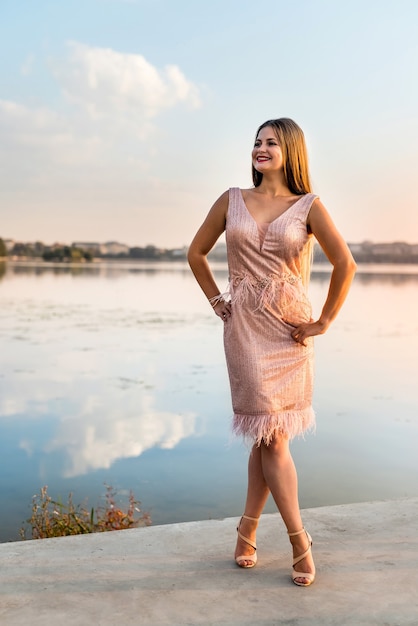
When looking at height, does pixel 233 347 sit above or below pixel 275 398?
above

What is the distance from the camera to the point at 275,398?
2795 millimetres

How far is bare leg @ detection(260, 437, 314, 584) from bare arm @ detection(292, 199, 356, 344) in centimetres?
40

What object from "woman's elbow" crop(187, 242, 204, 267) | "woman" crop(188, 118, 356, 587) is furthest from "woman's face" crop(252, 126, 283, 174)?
"woman's elbow" crop(187, 242, 204, 267)

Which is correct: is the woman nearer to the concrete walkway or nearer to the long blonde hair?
the long blonde hair

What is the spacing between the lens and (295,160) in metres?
2.85

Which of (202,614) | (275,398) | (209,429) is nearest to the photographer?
(202,614)

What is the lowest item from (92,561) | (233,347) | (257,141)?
(92,561)

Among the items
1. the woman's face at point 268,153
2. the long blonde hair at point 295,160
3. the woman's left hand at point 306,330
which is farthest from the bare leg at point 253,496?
the woman's face at point 268,153

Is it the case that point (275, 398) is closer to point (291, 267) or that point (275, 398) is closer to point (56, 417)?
point (291, 267)

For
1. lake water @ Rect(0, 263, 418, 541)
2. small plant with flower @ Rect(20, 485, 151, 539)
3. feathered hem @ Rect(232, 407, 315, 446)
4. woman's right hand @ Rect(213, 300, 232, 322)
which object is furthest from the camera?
lake water @ Rect(0, 263, 418, 541)

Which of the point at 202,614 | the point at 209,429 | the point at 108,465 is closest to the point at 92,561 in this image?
the point at 202,614

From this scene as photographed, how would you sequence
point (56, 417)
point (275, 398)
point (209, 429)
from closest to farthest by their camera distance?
point (275, 398), point (209, 429), point (56, 417)

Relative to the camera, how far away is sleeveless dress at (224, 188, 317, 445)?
278 cm

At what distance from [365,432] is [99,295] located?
20.6 meters
